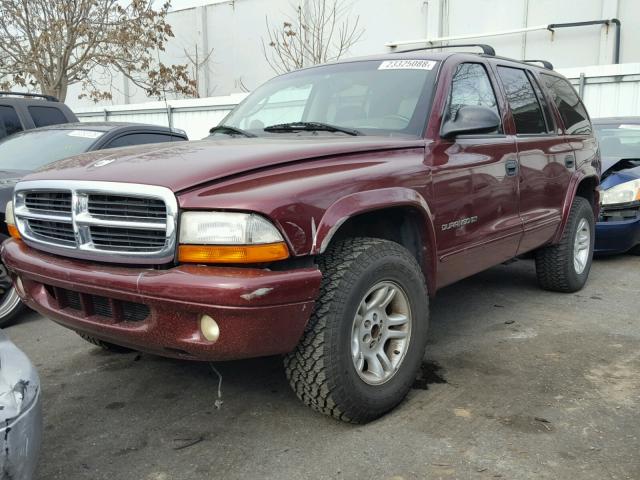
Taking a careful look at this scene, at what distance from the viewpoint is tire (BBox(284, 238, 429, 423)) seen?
263cm

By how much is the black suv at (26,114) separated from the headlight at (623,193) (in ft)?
19.6

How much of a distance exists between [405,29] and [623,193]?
1353 cm

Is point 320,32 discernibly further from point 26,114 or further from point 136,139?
point 136,139

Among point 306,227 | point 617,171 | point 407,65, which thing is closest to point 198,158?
point 306,227

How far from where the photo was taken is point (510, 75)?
442 centimetres

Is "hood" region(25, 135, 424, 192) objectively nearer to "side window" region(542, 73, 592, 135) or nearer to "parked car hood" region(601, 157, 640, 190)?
"side window" region(542, 73, 592, 135)

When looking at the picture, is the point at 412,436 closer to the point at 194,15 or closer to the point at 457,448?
the point at 457,448

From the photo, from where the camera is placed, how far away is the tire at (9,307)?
4.62 meters

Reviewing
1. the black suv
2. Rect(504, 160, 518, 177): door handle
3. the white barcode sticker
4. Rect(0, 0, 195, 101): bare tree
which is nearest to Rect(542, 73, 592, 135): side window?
Rect(504, 160, 518, 177): door handle

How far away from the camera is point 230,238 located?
95.1 inches

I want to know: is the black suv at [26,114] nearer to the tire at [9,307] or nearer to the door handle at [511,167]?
the tire at [9,307]

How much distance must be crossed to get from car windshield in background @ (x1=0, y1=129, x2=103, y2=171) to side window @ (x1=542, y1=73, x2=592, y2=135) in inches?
160

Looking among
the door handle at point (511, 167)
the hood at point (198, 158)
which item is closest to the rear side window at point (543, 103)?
the door handle at point (511, 167)

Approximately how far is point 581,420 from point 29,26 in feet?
54.0
